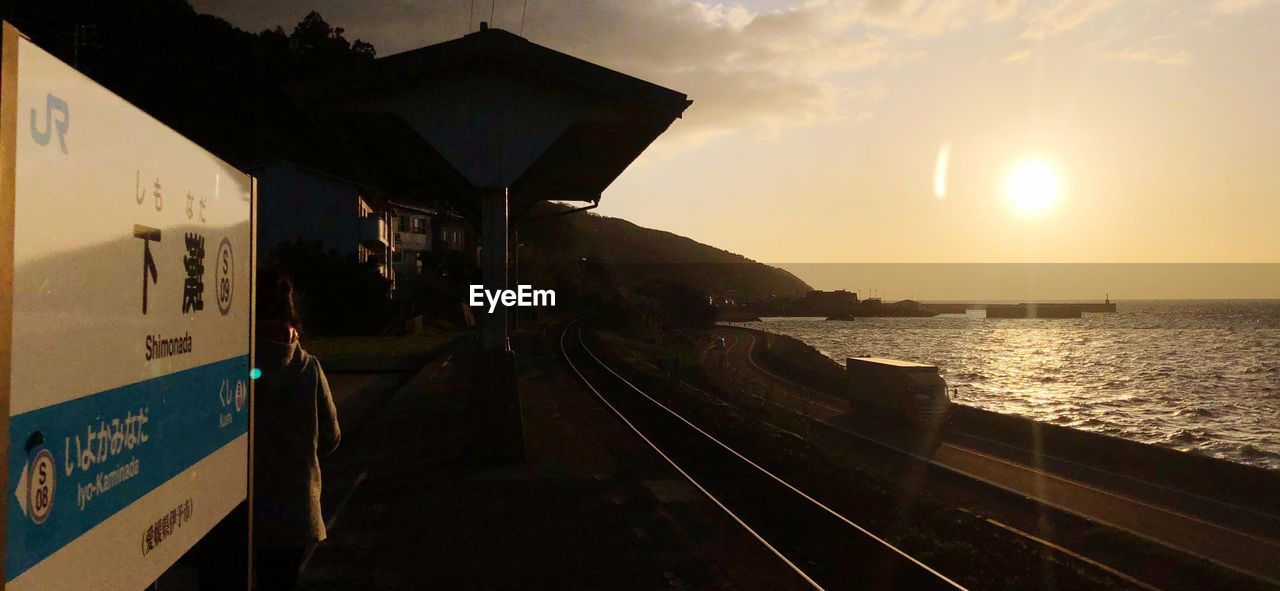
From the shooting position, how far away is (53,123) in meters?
2.23

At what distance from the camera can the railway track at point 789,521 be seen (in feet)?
29.3

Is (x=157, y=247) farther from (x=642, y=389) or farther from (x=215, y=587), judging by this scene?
(x=642, y=389)

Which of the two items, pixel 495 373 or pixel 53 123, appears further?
pixel 495 373

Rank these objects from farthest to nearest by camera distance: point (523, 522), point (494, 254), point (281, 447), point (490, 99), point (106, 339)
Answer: point (494, 254) < point (490, 99) < point (523, 522) < point (281, 447) < point (106, 339)

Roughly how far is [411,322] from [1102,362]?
2521 inches

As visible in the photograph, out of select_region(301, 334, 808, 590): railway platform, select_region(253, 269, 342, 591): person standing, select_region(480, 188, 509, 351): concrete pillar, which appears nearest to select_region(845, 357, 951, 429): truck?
select_region(301, 334, 808, 590): railway platform

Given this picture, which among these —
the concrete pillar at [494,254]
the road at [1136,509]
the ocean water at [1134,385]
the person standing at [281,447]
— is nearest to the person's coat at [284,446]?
the person standing at [281,447]

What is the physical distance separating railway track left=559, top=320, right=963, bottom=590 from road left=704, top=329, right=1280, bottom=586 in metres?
5.68

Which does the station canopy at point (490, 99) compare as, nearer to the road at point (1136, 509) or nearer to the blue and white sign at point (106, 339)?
the blue and white sign at point (106, 339)

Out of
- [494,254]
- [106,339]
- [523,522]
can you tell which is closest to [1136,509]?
[494,254]

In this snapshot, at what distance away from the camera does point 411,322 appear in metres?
52.1

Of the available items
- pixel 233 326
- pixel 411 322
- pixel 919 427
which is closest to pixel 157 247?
pixel 233 326

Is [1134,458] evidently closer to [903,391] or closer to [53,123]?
[903,391]

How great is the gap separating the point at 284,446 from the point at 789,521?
7.85 m
